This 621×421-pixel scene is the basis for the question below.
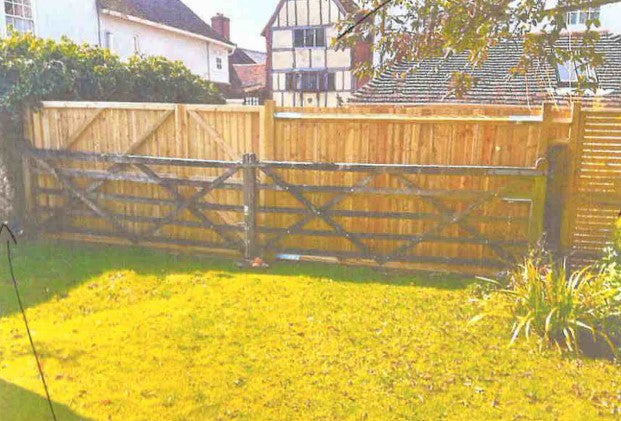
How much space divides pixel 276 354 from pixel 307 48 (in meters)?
8.39

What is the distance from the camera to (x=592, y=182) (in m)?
5.70

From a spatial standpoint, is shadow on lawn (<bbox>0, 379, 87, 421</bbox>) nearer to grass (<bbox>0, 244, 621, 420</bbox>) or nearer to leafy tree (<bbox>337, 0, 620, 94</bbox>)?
grass (<bbox>0, 244, 621, 420</bbox>)

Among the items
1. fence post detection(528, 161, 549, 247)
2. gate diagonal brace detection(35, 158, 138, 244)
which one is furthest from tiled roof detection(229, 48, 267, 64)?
fence post detection(528, 161, 549, 247)

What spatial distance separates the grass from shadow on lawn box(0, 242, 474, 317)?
4 centimetres

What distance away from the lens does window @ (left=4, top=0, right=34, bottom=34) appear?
1035 cm

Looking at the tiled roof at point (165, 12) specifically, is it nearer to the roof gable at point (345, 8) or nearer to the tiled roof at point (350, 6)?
the roof gable at point (345, 8)

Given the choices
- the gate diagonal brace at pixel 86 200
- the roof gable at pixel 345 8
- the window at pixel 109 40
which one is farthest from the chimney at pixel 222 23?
the window at pixel 109 40

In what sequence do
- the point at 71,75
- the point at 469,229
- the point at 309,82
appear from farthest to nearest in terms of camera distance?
the point at 309,82, the point at 71,75, the point at 469,229

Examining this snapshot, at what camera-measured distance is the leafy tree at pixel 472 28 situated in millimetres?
3656

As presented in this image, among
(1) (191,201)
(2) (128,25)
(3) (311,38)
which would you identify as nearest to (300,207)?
(1) (191,201)

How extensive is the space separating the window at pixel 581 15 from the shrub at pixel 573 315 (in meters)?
2.08

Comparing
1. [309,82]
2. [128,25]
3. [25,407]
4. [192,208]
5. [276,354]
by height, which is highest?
[128,25]

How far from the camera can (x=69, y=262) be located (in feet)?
20.8

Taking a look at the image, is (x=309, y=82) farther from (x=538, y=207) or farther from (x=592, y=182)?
(x=592, y=182)
